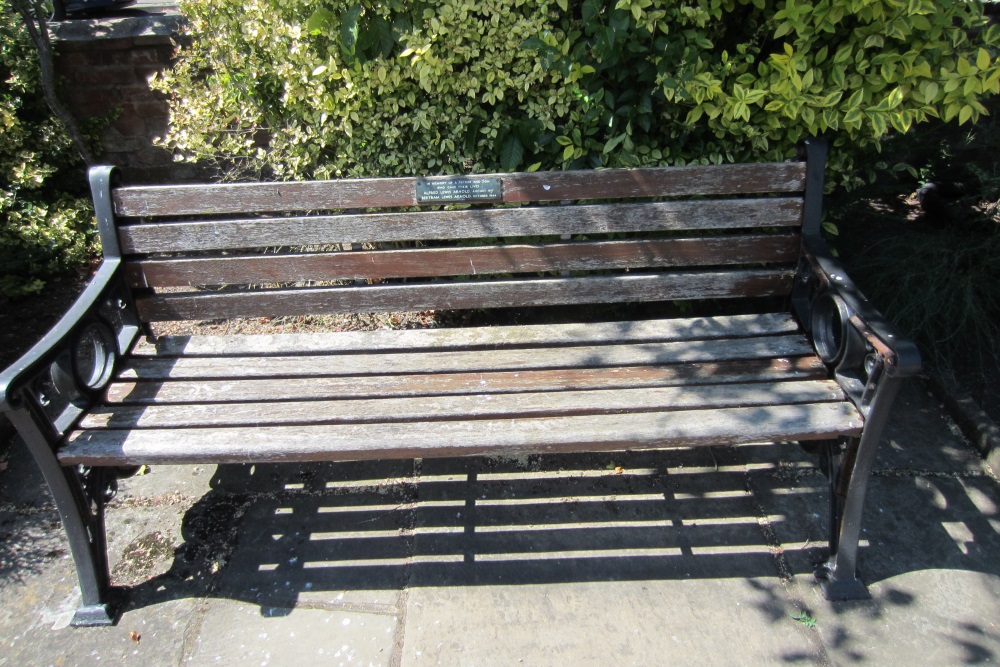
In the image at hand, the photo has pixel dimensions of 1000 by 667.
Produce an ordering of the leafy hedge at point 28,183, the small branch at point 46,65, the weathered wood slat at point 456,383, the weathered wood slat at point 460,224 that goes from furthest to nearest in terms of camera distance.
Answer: the leafy hedge at point 28,183 → the small branch at point 46,65 → the weathered wood slat at point 460,224 → the weathered wood slat at point 456,383

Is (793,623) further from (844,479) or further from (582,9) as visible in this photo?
(582,9)

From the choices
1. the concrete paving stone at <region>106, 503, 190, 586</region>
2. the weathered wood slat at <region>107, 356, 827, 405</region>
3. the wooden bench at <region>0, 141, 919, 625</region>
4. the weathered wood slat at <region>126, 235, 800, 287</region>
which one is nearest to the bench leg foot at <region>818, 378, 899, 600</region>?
the wooden bench at <region>0, 141, 919, 625</region>

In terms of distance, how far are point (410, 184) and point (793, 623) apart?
2012 mm

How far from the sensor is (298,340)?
2.87m

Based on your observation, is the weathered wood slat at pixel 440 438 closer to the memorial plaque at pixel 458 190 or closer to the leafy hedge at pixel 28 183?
the memorial plaque at pixel 458 190

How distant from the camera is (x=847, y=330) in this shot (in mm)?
2436

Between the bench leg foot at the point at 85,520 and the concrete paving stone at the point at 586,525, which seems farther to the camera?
the concrete paving stone at the point at 586,525

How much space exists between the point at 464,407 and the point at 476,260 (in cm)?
67

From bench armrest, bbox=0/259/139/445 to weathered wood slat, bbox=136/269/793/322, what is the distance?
0.14 metres

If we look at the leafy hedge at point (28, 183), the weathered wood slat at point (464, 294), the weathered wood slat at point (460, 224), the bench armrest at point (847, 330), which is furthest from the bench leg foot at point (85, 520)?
the bench armrest at point (847, 330)

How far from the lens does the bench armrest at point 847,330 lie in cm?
217

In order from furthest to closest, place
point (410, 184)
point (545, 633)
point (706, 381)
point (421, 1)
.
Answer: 1. point (421, 1)
2. point (410, 184)
3. point (706, 381)
4. point (545, 633)

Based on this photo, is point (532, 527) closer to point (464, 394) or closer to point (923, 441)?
point (464, 394)

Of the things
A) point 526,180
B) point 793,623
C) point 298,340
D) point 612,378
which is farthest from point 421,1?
point 793,623
